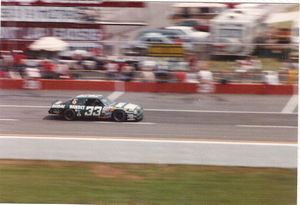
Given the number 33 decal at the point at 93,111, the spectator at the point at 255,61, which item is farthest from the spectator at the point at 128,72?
the spectator at the point at 255,61

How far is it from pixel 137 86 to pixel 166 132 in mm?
566

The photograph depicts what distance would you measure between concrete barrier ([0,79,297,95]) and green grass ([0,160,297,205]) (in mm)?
783

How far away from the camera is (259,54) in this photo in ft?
19.0

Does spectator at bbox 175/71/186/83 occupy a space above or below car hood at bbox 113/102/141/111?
above

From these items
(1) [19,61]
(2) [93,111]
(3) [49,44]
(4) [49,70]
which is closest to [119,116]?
(2) [93,111]

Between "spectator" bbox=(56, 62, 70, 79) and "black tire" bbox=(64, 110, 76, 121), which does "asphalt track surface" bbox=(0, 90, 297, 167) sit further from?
"spectator" bbox=(56, 62, 70, 79)

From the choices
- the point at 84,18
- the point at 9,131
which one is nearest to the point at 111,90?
the point at 84,18

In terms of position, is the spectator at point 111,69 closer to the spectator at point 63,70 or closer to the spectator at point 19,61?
the spectator at point 63,70

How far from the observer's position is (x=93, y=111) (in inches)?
226

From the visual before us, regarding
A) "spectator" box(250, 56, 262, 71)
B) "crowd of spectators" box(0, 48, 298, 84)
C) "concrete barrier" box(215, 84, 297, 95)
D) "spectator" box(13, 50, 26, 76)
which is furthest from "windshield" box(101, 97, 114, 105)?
"spectator" box(250, 56, 262, 71)

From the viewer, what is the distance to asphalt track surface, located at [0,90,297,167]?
575 centimetres

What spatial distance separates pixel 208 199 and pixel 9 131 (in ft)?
7.03

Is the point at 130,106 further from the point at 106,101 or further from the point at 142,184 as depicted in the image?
the point at 142,184

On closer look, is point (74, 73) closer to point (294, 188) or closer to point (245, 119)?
point (245, 119)
